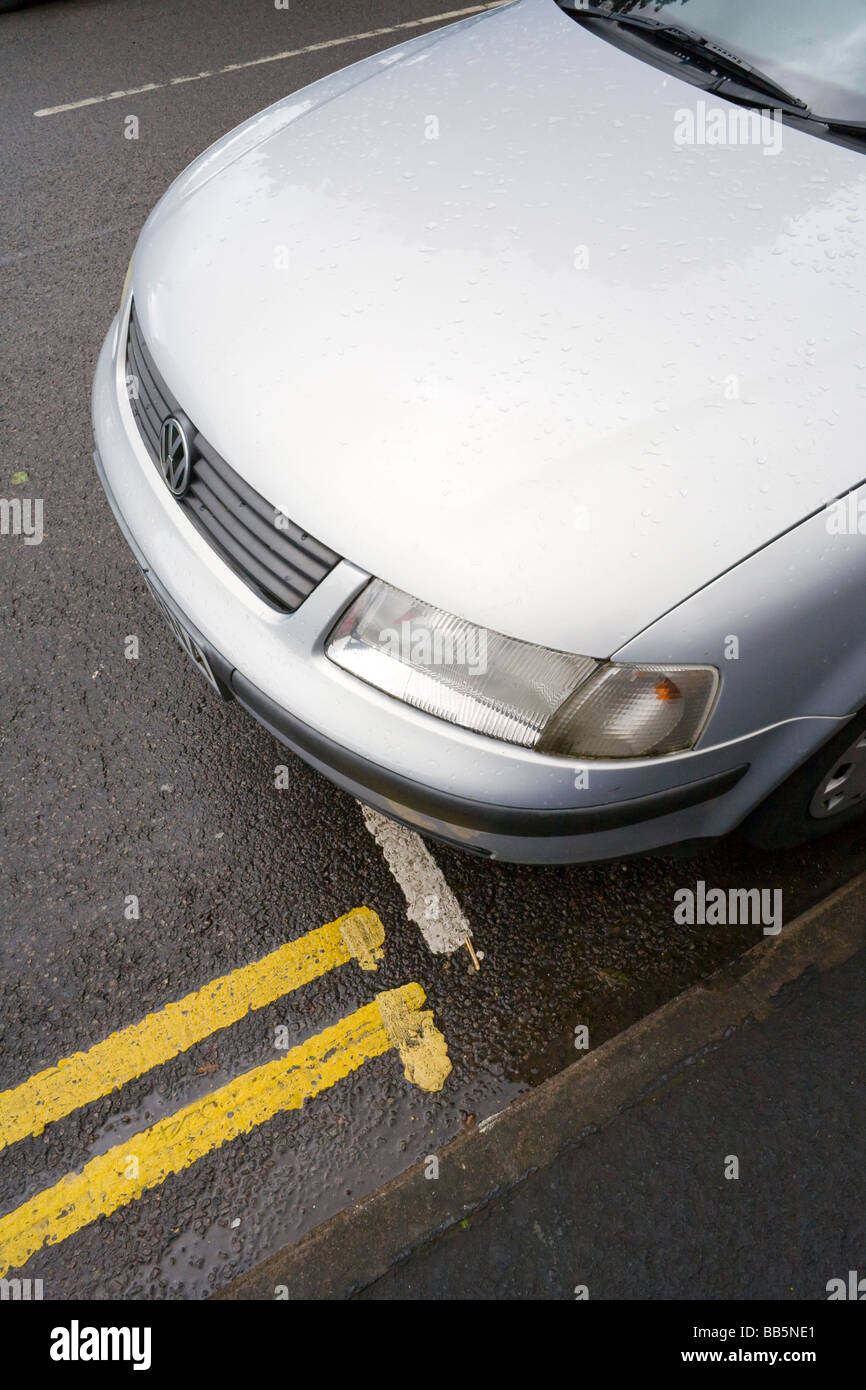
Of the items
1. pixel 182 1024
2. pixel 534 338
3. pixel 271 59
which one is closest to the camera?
pixel 534 338

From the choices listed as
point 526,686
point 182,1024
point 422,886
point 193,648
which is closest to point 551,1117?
point 422,886

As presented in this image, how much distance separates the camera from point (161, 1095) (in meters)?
2.12

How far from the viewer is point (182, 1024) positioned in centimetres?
220

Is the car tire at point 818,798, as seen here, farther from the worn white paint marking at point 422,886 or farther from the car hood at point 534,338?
the worn white paint marking at point 422,886

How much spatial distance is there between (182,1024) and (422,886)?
0.66 metres

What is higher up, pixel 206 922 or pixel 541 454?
pixel 541 454

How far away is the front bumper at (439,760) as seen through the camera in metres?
1.79

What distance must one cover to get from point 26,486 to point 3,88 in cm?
409

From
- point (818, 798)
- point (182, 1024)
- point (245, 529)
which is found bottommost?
point (182, 1024)

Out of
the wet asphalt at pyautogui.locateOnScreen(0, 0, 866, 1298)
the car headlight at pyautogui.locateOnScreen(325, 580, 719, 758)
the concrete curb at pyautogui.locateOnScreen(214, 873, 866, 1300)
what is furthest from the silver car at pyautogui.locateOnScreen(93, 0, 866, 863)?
the wet asphalt at pyautogui.locateOnScreen(0, 0, 866, 1298)

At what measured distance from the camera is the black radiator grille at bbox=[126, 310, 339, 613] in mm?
1890

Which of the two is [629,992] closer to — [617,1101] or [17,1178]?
[617,1101]

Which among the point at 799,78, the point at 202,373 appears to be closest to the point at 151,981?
the point at 202,373

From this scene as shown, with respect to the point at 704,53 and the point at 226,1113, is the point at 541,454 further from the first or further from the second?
the point at 226,1113
